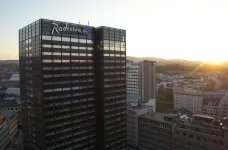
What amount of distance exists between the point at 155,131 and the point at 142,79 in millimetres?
57192

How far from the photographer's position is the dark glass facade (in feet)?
200

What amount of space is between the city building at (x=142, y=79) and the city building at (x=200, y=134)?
67.7 metres

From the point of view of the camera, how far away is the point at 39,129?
62000 mm

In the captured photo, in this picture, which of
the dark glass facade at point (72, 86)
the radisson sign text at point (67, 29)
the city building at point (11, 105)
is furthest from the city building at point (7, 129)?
the radisson sign text at point (67, 29)

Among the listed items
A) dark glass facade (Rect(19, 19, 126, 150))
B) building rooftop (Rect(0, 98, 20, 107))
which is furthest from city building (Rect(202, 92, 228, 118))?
building rooftop (Rect(0, 98, 20, 107))

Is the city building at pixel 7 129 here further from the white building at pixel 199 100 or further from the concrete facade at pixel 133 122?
the white building at pixel 199 100

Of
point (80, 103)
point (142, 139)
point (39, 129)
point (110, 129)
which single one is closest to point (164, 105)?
point (142, 139)

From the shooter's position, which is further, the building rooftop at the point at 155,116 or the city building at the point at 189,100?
the city building at the point at 189,100

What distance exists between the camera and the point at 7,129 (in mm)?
96750

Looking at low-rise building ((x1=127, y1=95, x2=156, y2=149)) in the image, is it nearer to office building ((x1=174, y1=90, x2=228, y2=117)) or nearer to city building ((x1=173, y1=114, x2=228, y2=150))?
city building ((x1=173, y1=114, x2=228, y2=150))

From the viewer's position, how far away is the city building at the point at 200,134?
62209 millimetres

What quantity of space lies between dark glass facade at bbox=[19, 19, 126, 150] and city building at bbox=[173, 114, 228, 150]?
20703 millimetres

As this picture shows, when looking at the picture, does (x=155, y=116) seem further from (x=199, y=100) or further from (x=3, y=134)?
(x=3, y=134)

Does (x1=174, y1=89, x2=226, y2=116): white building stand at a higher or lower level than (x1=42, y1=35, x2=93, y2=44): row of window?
lower
